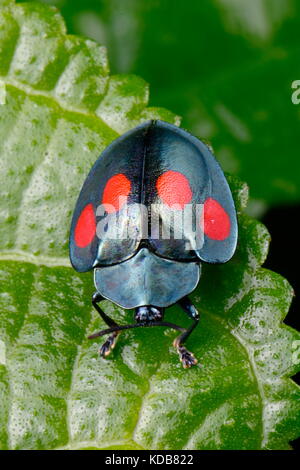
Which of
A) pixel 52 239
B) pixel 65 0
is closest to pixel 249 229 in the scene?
pixel 52 239

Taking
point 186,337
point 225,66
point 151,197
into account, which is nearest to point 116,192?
point 151,197

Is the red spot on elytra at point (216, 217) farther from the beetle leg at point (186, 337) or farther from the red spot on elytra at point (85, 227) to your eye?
the red spot on elytra at point (85, 227)

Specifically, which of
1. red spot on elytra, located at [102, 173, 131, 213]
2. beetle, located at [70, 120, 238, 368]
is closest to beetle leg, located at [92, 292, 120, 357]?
beetle, located at [70, 120, 238, 368]

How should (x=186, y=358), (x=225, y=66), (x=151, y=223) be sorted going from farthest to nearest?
(x=225, y=66)
(x=151, y=223)
(x=186, y=358)

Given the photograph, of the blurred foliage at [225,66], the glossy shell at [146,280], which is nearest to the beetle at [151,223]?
the glossy shell at [146,280]

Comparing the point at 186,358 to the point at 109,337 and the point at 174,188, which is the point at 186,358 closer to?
the point at 109,337

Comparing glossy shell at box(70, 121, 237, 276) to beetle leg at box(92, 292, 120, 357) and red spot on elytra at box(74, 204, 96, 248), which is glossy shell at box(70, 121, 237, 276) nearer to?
red spot on elytra at box(74, 204, 96, 248)
